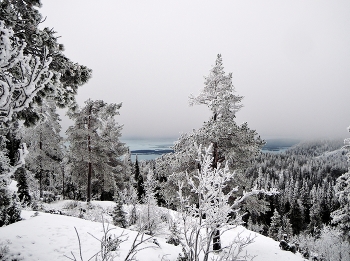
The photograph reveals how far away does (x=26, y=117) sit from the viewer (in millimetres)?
5879

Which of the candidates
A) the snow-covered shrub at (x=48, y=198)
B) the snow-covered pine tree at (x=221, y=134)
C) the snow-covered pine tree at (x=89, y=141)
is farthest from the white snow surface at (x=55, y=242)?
the snow-covered shrub at (x=48, y=198)

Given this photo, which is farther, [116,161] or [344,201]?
[116,161]

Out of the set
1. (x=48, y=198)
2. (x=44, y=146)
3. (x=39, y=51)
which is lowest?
(x=48, y=198)

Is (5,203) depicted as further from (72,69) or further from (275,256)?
(275,256)

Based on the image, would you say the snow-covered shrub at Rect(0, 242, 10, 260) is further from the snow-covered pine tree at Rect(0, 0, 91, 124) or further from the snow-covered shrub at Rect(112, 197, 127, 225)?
the snow-covered shrub at Rect(112, 197, 127, 225)

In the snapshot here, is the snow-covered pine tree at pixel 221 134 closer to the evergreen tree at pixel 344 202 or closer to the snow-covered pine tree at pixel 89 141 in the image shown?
the evergreen tree at pixel 344 202

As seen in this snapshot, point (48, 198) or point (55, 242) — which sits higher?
point (55, 242)

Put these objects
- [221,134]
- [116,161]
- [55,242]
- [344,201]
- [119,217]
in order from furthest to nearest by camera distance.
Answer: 1. [116,161]
2. [119,217]
3. [344,201]
4. [221,134]
5. [55,242]

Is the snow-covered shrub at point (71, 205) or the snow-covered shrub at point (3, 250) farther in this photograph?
the snow-covered shrub at point (71, 205)

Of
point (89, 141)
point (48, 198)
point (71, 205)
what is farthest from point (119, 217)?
point (48, 198)

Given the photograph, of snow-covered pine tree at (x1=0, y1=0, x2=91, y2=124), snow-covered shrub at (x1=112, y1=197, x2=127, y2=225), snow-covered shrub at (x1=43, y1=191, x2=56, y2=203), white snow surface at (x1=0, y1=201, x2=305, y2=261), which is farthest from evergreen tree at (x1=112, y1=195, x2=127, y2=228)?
snow-covered pine tree at (x1=0, y1=0, x2=91, y2=124)

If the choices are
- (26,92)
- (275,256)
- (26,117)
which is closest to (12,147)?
(26,117)

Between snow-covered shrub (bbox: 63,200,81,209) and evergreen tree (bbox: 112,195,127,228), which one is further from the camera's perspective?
snow-covered shrub (bbox: 63,200,81,209)

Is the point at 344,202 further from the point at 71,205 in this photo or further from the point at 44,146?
the point at 44,146
